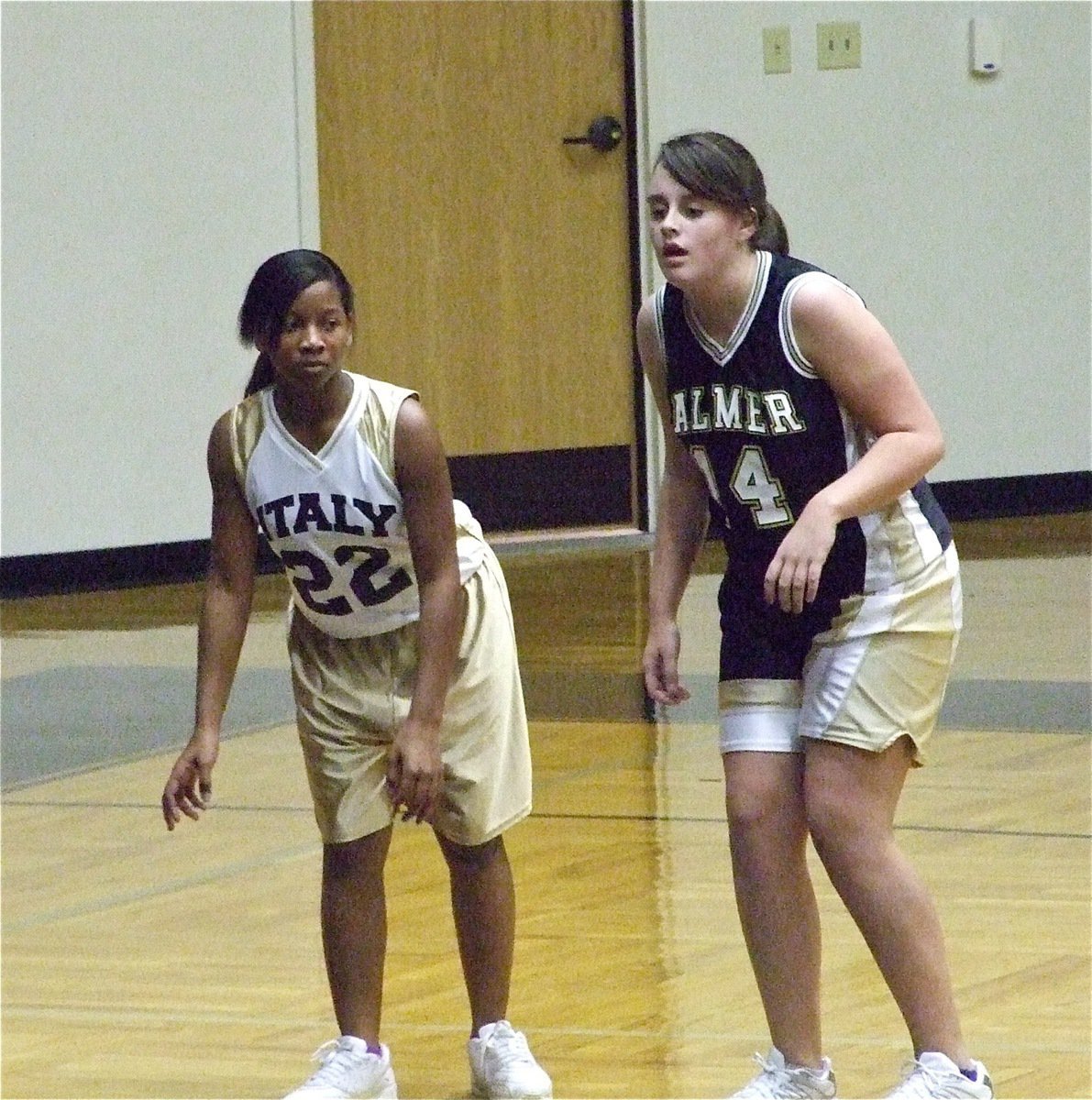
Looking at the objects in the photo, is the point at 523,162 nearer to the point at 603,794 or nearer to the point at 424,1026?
the point at 603,794

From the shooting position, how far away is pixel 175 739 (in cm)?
566

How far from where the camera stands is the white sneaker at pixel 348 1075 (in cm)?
292

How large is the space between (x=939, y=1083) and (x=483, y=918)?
625 millimetres

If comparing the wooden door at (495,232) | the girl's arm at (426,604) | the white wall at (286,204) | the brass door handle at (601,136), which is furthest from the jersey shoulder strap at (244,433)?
the brass door handle at (601,136)

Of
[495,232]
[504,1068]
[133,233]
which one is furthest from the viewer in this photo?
[495,232]

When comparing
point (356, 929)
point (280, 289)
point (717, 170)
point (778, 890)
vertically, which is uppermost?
point (717, 170)

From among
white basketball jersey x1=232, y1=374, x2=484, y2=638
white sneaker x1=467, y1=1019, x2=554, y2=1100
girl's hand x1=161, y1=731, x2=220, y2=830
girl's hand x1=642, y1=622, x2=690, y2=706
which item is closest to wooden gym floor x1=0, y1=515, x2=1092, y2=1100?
white sneaker x1=467, y1=1019, x2=554, y2=1100

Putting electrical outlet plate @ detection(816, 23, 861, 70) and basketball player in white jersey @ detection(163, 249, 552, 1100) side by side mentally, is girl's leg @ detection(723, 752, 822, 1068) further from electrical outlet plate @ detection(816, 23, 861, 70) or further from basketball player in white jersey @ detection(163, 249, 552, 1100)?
electrical outlet plate @ detection(816, 23, 861, 70)

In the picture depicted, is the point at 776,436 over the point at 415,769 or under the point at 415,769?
over

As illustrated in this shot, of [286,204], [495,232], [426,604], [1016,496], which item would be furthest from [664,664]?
[1016,496]

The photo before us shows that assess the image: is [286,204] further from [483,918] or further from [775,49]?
[483,918]

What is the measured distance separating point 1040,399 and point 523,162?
2.45m

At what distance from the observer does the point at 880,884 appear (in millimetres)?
2676

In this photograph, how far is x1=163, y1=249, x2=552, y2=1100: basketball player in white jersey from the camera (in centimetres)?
291
